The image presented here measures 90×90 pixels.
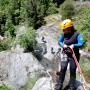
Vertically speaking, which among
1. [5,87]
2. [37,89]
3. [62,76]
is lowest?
[5,87]

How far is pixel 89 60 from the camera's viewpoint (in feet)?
54.0

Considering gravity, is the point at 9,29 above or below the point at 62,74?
below

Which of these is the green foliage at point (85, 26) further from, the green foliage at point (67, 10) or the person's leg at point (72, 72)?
the person's leg at point (72, 72)

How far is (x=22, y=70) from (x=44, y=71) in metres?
1.17

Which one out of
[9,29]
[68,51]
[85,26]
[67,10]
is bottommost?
[9,29]

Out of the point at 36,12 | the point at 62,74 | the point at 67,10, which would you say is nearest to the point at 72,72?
the point at 62,74

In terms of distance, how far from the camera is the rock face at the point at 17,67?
1532cm

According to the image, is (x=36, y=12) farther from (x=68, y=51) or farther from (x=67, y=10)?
(x=68, y=51)

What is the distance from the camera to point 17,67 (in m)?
15.9

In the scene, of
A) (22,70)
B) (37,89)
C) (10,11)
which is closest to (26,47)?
(22,70)

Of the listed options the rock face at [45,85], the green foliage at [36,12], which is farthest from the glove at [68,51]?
the green foliage at [36,12]

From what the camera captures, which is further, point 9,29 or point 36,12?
point 36,12

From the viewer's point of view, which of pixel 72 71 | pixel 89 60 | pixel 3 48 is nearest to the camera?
pixel 72 71

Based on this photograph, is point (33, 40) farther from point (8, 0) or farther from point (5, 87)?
point (8, 0)
